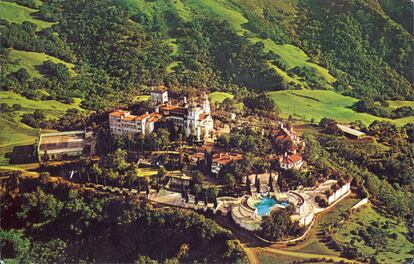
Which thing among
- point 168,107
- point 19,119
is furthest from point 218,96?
point 19,119

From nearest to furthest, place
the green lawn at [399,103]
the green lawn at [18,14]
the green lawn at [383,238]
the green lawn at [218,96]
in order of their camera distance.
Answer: the green lawn at [383,238] < the green lawn at [218,96] < the green lawn at [399,103] < the green lawn at [18,14]

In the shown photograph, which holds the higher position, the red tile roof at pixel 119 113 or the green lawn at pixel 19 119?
A: the red tile roof at pixel 119 113

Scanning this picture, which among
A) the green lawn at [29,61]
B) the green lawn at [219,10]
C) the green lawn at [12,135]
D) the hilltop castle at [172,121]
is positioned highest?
the green lawn at [219,10]

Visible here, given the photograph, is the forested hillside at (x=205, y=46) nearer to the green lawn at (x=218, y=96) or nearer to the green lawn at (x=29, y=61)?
the green lawn at (x=29, y=61)

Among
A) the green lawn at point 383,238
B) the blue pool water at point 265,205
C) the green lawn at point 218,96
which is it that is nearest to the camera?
the green lawn at point 383,238

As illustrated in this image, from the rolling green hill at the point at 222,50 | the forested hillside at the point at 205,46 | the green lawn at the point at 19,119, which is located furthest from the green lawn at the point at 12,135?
the forested hillside at the point at 205,46

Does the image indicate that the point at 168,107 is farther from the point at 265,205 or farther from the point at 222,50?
the point at 222,50

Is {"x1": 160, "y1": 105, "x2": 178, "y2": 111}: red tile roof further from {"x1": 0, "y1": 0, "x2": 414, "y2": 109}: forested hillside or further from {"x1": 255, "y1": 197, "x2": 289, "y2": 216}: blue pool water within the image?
{"x1": 255, "y1": 197, "x2": 289, "y2": 216}: blue pool water
